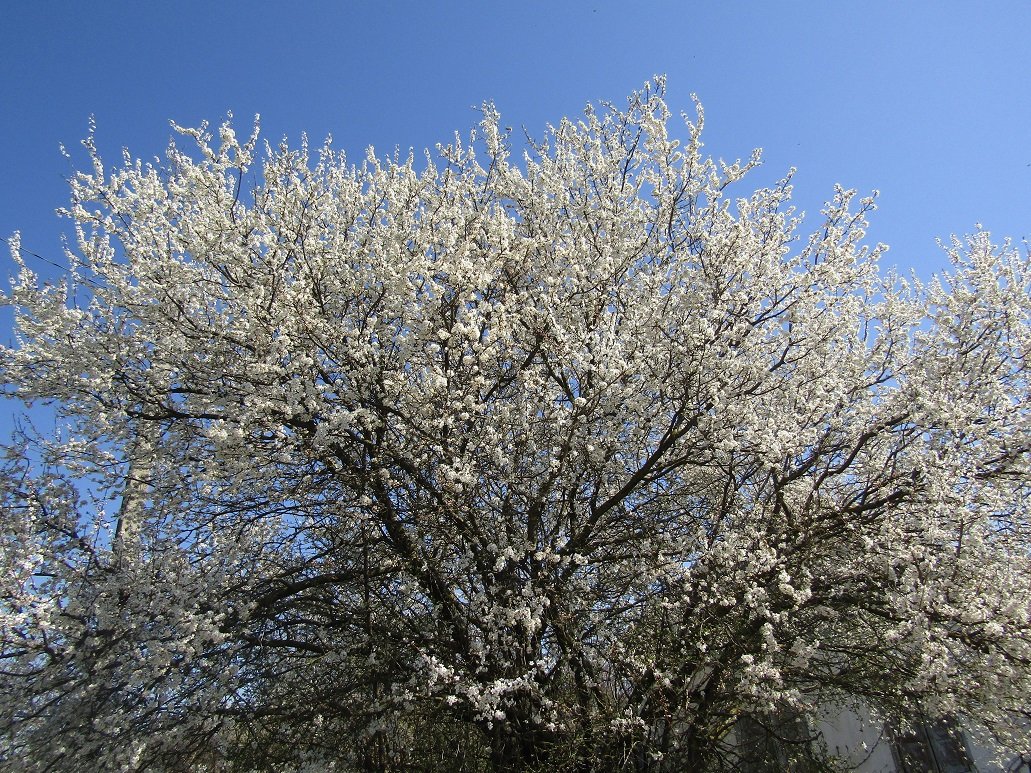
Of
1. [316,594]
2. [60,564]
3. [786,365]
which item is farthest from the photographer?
[786,365]

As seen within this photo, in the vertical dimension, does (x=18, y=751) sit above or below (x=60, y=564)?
below

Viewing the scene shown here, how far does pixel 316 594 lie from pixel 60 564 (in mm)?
2299

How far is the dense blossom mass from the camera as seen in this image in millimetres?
5762

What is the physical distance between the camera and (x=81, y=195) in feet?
23.4

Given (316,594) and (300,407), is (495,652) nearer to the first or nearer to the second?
(316,594)

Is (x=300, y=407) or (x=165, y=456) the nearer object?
(x=300, y=407)

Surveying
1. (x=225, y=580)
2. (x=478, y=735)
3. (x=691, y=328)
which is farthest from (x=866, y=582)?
(x=225, y=580)

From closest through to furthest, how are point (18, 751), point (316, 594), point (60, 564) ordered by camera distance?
1. point (18, 751)
2. point (60, 564)
3. point (316, 594)

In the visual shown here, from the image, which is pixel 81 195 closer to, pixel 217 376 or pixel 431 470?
pixel 217 376

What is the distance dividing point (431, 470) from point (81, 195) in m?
4.66

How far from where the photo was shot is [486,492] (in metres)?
6.73

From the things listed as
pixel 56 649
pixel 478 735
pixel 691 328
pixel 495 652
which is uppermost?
pixel 691 328

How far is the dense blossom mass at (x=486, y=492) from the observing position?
576 centimetres

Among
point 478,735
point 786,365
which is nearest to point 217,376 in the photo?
point 478,735
